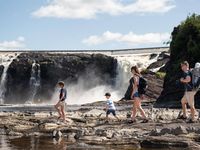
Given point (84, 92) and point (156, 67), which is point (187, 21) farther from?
point (84, 92)

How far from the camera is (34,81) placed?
73312mm

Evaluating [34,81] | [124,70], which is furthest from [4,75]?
[124,70]

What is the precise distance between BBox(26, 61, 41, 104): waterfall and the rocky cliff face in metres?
0.34

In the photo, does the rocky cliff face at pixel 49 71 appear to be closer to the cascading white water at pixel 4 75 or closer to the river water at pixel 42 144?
the cascading white water at pixel 4 75

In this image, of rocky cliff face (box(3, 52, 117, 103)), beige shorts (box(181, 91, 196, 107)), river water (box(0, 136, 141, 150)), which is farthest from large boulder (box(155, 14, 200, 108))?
river water (box(0, 136, 141, 150))

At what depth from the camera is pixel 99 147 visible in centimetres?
1300

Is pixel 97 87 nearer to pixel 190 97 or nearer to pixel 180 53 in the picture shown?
pixel 180 53

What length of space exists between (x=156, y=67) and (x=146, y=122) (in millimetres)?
52231

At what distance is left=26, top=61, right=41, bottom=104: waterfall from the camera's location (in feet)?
239

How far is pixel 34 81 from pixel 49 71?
9.03 feet

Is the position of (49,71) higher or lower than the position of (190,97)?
higher

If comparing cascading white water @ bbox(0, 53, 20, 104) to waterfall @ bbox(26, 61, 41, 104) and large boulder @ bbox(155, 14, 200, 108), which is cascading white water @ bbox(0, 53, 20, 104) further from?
large boulder @ bbox(155, 14, 200, 108)

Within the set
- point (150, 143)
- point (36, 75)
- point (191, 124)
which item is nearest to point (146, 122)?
point (191, 124)

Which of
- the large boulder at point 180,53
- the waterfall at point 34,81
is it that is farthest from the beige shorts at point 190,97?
the waterfall at point 34,81
